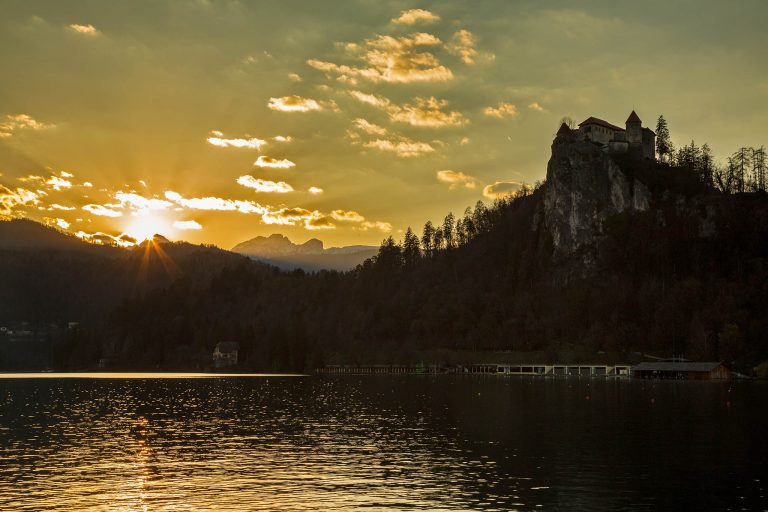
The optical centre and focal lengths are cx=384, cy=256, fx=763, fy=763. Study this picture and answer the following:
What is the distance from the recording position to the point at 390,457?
72125 millimetres

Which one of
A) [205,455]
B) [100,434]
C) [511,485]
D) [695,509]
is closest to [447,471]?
[511,485]

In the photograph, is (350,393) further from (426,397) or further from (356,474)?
(356,474)

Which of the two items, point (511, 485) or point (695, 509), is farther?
point (511, 485)

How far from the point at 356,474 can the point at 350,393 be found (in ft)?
376

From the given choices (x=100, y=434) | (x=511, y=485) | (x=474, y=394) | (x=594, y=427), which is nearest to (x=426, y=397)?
(x=474, y=394)

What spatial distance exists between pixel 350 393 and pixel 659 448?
10579 centimetres

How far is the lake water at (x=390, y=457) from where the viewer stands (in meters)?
53.0

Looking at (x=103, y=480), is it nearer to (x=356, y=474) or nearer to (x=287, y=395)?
(x=356, y=474)

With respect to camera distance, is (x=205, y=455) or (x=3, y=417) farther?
(x=3, y=417)

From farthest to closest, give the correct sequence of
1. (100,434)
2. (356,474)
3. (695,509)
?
(100,434)
(356,474)
(695,509)

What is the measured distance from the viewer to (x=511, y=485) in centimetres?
5756

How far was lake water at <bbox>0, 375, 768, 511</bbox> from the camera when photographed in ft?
174

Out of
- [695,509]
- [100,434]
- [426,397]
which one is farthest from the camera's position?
[426,397]

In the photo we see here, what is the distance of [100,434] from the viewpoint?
93.7m
